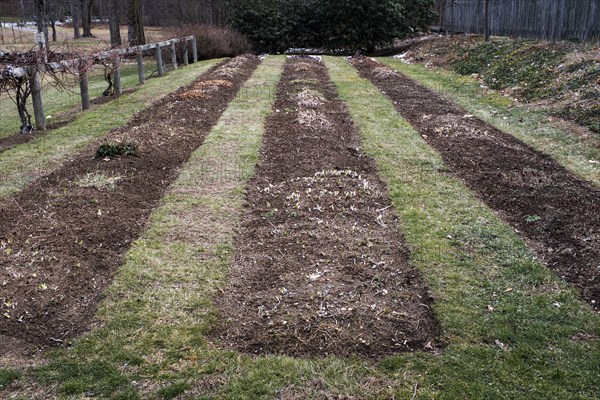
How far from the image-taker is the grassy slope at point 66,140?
718cm

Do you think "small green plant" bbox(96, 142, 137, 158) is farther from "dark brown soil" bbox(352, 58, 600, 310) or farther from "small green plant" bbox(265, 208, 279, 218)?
"dark brown soil" bbox(352, 58, 600, 310)

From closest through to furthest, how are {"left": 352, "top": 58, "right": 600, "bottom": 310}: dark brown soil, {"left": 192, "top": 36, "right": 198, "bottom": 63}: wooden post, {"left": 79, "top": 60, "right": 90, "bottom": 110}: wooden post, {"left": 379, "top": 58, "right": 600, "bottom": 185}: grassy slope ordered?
{"left": 352, "top": 58, "right": 600, "bottom": 310}: dark brown soil, {"left": 379, "top": 58, "right": 600, "bottom": 185}: grassy slope, {"left": 79, "top": 60, "right": 90, "bottom": 110}: wooden post, {"left": 192, "top": 36, "right": 198, "bottom": 63}: wooden post

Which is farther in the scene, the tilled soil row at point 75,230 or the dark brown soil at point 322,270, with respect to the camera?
the tilled soil row at point 75,230

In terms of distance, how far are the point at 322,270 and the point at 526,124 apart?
6.83 meters

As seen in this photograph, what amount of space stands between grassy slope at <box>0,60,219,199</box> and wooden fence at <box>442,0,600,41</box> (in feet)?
37.2

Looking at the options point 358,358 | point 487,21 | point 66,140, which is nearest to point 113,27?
point 487,21

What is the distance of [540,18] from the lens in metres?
17.4

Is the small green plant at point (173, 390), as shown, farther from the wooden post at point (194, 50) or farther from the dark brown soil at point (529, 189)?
the wooden post at point (194, 50)

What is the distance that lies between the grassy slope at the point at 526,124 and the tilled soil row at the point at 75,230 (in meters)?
5.39

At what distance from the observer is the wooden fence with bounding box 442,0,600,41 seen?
15016mm

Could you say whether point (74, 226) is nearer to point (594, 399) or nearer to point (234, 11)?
point (594, 399)

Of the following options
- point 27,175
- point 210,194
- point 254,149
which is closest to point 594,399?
point 210,194

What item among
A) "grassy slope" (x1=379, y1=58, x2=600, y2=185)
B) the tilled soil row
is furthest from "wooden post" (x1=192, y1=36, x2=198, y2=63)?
the tilled soil row

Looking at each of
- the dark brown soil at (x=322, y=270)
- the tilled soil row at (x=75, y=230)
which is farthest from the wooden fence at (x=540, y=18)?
the tilled soil row at (x=75, y=230)
